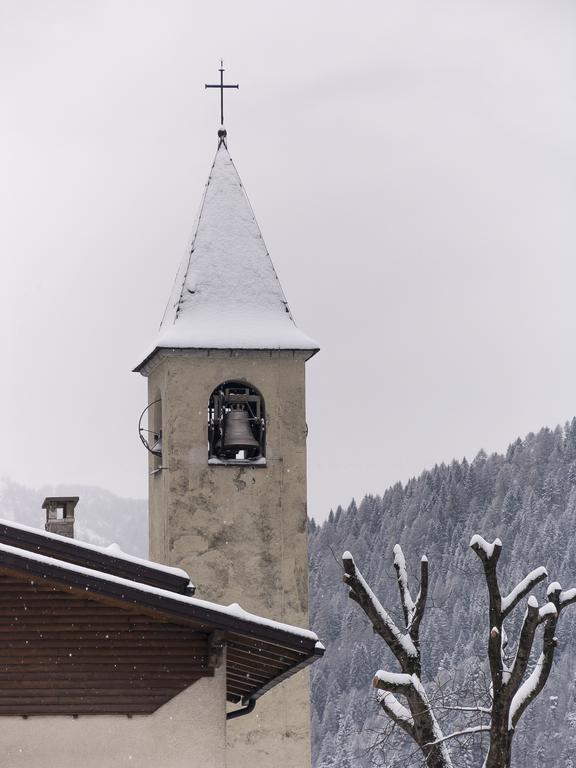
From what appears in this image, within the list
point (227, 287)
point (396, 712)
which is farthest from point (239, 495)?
point (396, 712)

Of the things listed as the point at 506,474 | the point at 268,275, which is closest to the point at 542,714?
the point at 506,474

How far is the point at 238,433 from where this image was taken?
2047cm

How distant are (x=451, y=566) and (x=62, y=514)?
2057 inches

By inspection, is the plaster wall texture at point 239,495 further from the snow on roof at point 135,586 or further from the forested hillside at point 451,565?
the forested hillside at point 451,565

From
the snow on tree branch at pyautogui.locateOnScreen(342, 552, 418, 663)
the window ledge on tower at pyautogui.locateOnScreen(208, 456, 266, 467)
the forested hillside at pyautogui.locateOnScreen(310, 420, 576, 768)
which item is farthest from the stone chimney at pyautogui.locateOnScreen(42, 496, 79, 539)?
the forested hillside at pyautogui.locateOnScreen(310, 420, 576, 768)

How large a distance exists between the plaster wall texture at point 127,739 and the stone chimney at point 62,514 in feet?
15.3

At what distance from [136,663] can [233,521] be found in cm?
918

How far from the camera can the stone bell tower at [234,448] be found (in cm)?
2020

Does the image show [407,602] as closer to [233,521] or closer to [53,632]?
[53,632]

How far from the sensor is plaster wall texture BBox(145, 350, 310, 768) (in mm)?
20172

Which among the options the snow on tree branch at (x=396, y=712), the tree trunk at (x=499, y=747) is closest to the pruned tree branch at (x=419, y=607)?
the snow on tree branch at (x=396, y=712)

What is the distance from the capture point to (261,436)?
20766 mm

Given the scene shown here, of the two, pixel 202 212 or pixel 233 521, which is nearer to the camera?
pixel 233 521

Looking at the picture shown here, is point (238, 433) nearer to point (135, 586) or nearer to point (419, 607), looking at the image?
point (419, 607)
